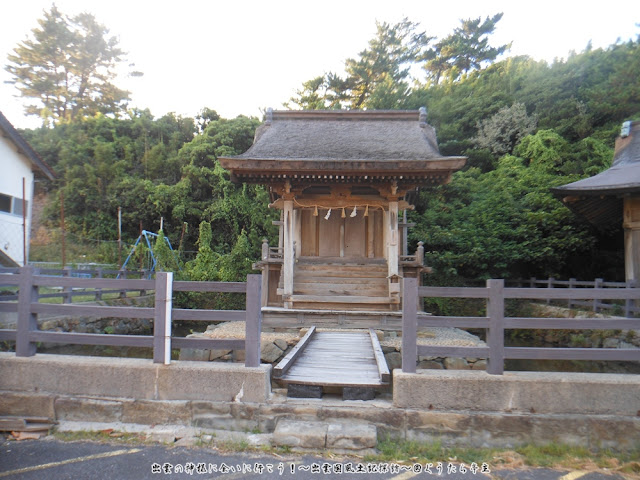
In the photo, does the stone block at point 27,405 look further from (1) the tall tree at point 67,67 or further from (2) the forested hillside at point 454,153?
(1) the tall tree at point 67,67

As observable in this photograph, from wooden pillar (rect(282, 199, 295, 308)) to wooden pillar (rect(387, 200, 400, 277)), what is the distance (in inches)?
101

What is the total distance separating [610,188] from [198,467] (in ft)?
34.6

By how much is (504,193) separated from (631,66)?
11945 millimetres

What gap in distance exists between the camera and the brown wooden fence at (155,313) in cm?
395

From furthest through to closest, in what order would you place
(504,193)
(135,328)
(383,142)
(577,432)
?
(504,193)
(135,328)
(383,142)
(577,432)

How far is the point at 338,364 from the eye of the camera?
5527mm

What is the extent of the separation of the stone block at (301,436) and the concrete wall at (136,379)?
1.33ft

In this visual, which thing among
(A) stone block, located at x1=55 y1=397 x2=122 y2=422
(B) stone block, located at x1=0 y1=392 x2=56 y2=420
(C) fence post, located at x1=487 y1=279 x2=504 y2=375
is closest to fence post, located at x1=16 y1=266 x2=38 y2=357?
(B) stone block, located at x1=0 y1=392 x2=56 y2=420

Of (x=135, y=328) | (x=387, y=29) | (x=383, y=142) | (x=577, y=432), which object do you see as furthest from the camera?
(x=387, y=29)

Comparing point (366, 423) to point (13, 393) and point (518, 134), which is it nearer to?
point (13, 393)

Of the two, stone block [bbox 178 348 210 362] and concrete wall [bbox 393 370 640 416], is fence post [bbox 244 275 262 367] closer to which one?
concrete wall [bbox 393 370 640 416]

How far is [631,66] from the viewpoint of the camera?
64.8 feet

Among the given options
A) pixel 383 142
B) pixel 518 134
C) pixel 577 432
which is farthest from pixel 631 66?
pixel 577 432

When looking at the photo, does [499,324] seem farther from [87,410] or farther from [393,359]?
[87,410]
